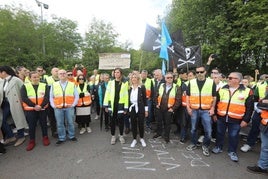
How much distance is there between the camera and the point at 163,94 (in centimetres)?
602

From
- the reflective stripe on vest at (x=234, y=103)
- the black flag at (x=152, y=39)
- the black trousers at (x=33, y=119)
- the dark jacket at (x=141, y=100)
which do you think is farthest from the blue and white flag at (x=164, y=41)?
the black trousers at (x=33, y=119)

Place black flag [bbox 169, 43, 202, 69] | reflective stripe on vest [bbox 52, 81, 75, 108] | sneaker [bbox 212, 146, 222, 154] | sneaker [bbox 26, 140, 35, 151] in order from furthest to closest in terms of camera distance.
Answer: black flag [bbox 169, 43, 202, 69] → reflective stripe on vest [bbox 52, 81, 75, 108] → sneaker [bbox 26, 140, 35, 151] → sneaker [bbox 212, 146, 222, 154]

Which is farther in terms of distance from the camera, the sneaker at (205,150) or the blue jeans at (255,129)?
the blue jeans at (255,129)

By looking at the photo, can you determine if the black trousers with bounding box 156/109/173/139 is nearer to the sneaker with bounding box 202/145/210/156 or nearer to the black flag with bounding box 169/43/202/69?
the sneaker with bounding box 202/145/210/156

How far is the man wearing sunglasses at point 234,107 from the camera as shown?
476cm

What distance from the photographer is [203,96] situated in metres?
5.17

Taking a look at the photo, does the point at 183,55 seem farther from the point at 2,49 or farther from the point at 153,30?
the point at 2,49

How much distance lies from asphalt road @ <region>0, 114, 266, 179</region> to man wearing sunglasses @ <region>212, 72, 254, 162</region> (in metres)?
0.59

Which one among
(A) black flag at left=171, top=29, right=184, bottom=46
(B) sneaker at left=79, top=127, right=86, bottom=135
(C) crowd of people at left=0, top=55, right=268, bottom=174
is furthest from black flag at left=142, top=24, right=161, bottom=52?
(B) sneaker at left=79, top=127, right=86, bottom=135

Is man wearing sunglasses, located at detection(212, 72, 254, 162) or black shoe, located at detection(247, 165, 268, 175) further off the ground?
man wearing sunglasses, located at detection(212, 72, 254, 162)

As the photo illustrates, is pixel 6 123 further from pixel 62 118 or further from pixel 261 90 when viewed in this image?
pixel 261 90

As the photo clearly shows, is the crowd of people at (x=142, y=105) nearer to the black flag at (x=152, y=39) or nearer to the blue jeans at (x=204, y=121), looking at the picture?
the blue jeans at (x=204, y=121)

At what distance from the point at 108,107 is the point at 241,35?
13676 mm

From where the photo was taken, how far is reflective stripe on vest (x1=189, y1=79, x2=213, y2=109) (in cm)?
514
